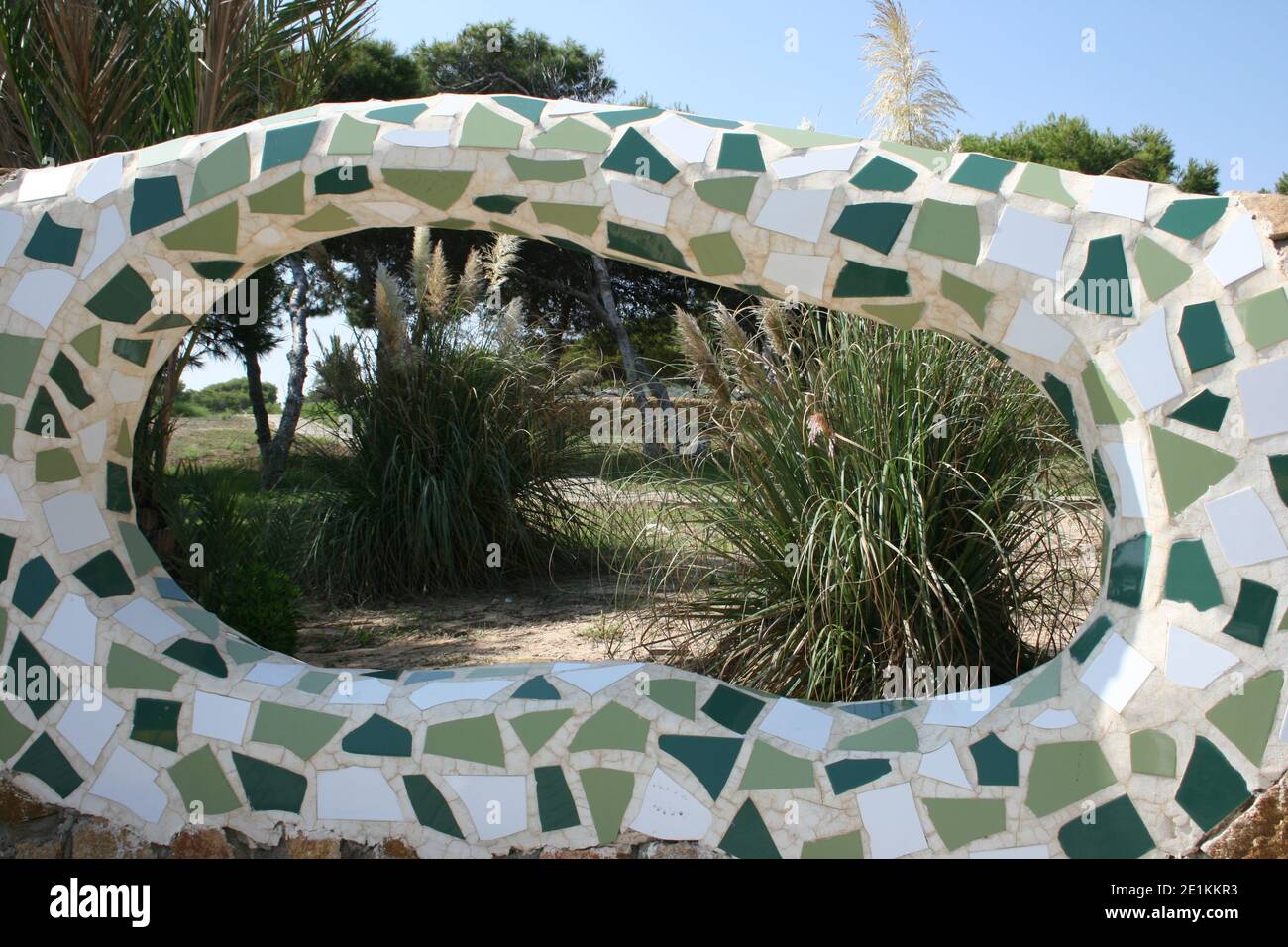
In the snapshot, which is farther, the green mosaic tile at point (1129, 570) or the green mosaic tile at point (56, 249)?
the green mosaic tile at point (56, 249)

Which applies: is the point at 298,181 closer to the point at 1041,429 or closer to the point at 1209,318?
the point at 1209,318

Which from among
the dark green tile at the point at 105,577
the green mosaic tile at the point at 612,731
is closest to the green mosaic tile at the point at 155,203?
the dark green tile at the point at 105,577

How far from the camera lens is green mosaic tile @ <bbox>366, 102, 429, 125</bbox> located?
2865 millimetres

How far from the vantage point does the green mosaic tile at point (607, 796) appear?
2.67 meters

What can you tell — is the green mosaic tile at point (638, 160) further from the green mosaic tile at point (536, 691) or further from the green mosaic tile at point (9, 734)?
the green mosaic tile at point (9, 734)

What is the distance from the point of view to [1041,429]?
13.0 feet

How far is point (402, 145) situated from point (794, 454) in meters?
1.75

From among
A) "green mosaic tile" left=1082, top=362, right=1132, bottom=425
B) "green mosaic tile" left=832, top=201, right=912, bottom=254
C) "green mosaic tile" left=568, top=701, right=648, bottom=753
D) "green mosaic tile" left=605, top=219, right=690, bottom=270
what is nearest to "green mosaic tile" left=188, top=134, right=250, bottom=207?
"green mosaic tile" left=605, top=219, right=690, bottom=270

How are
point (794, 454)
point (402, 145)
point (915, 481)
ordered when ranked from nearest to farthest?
point (402, 145)
point (915, 481)
point (794, 454)

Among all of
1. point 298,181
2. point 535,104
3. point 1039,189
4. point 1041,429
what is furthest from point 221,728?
point 1041,429

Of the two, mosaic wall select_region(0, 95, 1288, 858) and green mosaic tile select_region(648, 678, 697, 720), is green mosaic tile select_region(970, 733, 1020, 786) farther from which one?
green mosaic tile select_region(648, 678, 697, 720)

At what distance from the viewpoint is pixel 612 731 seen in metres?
2.71

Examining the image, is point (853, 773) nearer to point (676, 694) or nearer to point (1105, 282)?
point (676, 694)

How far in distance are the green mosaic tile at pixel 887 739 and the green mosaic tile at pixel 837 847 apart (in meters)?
0.19
